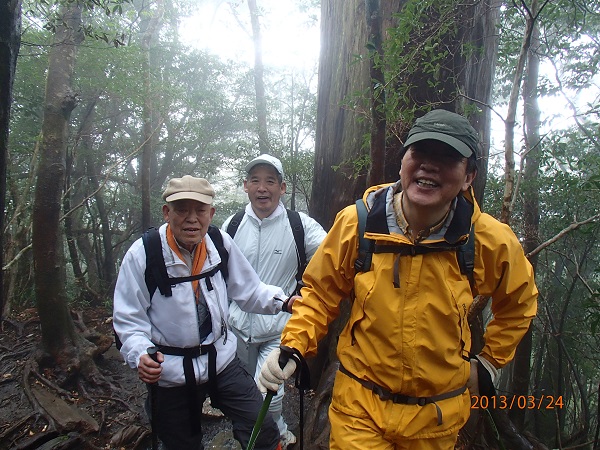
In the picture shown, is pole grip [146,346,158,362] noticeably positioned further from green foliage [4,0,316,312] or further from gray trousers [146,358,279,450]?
green foliage [4,0,316,312]

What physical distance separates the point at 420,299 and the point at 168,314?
64.4 inches

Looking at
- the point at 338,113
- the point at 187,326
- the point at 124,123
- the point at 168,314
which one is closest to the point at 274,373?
the point at 187,326

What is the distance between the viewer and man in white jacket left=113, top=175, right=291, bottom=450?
96.6 inches

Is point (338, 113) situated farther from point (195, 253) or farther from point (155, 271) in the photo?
point (155, 271)

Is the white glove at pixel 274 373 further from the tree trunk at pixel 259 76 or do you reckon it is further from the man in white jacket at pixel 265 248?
the tree trunk at pixel 259 76

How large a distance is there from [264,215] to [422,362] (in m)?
2.15

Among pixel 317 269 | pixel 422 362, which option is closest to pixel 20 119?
pixel 317 269

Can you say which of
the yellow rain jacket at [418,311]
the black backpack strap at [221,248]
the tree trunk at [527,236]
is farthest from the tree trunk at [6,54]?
the tree trunk at [527,236]

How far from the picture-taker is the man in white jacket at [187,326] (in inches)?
96.6

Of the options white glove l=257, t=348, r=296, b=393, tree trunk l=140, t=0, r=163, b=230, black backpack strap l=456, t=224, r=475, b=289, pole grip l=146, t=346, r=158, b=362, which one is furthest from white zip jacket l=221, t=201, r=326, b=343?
tree trunk l=140, t=0, r=163, b=230

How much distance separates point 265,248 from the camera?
358cm

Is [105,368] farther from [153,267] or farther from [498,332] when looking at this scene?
[498,332]

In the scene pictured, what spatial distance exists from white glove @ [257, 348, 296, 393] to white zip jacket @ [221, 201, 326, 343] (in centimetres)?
136

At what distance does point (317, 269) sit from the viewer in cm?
216
